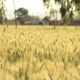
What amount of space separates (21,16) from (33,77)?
145m

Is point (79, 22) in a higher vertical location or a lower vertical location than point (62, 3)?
lower

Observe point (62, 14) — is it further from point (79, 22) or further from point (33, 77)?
point (79, 22)

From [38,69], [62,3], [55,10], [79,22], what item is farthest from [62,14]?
[79,22]

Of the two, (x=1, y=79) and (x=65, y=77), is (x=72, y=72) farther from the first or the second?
(x=1, y=79)

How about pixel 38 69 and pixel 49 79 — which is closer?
pixel 49 79

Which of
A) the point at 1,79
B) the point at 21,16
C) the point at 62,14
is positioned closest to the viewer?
the point at 1,79

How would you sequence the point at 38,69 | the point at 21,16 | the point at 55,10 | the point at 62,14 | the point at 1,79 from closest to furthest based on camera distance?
the point at 1,79
the point at 38,69
the point at 62,14
the point at 55,10
the point at 21,16

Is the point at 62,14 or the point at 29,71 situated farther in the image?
the point at 62,14

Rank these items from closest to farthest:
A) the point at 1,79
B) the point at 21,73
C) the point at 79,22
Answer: the point at 1,79, the point at 21,73, the point at 79,22

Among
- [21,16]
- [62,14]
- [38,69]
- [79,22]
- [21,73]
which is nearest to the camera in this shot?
[21,73]

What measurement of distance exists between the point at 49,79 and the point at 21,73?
0.20 metres

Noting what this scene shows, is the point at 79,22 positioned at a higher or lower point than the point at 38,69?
lower

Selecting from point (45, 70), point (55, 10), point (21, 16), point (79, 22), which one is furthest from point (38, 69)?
point (21, 16)

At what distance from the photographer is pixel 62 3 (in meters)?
53.9
